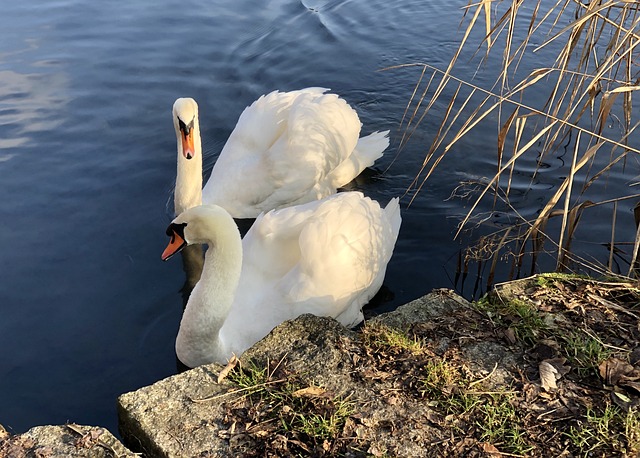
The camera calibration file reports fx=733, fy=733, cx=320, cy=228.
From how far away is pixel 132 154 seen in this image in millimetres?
7879

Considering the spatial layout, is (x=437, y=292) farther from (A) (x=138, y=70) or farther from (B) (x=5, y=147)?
(A) (x=138, y=70)

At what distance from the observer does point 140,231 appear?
667 cm

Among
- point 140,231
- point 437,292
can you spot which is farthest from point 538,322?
point 140,231

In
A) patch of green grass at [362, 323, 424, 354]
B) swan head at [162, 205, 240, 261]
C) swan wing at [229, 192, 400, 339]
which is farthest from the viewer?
swan wing at [229, 192, 400, 339]

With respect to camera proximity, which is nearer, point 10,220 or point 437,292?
point 437,292

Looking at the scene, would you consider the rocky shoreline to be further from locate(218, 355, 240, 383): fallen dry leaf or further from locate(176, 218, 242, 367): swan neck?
locate(176, 218, 242, 367): swan neck

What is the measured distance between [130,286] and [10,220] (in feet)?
5.45

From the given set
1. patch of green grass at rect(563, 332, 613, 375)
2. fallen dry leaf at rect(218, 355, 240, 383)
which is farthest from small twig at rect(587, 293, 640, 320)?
fallen dry leaf at rect(218, 355, 240, 383)

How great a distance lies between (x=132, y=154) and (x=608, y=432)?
595cm

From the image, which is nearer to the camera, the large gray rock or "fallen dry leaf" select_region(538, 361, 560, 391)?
the large gray rock

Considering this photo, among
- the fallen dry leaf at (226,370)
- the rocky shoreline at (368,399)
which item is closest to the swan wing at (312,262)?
the rocky shoreline at (368,399)

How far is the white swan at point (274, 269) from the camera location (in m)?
4.57

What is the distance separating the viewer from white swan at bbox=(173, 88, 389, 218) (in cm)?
662

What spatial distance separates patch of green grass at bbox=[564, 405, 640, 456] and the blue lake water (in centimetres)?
256
